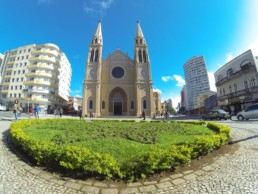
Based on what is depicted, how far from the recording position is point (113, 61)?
142 ft

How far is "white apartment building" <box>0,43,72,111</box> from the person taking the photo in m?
44.8

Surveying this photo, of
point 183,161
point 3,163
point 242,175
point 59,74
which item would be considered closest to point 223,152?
point 242,175

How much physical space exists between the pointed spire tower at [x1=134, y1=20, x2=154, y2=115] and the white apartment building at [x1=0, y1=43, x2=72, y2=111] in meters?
27.8

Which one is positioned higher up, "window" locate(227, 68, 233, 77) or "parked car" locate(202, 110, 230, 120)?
"window" locate(227, 68, 233, 77)

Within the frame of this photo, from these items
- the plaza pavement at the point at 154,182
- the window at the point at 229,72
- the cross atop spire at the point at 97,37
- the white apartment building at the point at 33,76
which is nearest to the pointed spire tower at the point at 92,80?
the cross atop spire at the point at 97,37

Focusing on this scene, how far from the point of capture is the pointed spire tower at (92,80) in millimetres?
38250

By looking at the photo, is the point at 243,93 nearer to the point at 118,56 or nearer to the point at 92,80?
the point at 118,56

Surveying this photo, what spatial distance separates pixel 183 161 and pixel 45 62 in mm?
53333

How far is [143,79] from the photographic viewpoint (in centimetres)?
4112

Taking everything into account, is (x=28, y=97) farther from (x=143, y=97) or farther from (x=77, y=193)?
(x=77, y=193)

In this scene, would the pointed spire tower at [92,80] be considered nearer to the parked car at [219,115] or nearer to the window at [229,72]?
the parked car at [219,115]

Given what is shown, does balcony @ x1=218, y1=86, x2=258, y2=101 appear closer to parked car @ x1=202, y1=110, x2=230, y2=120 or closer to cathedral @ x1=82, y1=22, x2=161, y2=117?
parked car @ x1=202, y1=110, x2=230, y2=120

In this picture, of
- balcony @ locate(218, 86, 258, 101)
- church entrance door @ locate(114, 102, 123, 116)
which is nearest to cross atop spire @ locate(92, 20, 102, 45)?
church entrance door @ locate(114, 102, 123, 116)

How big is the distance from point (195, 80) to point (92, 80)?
104 metres
